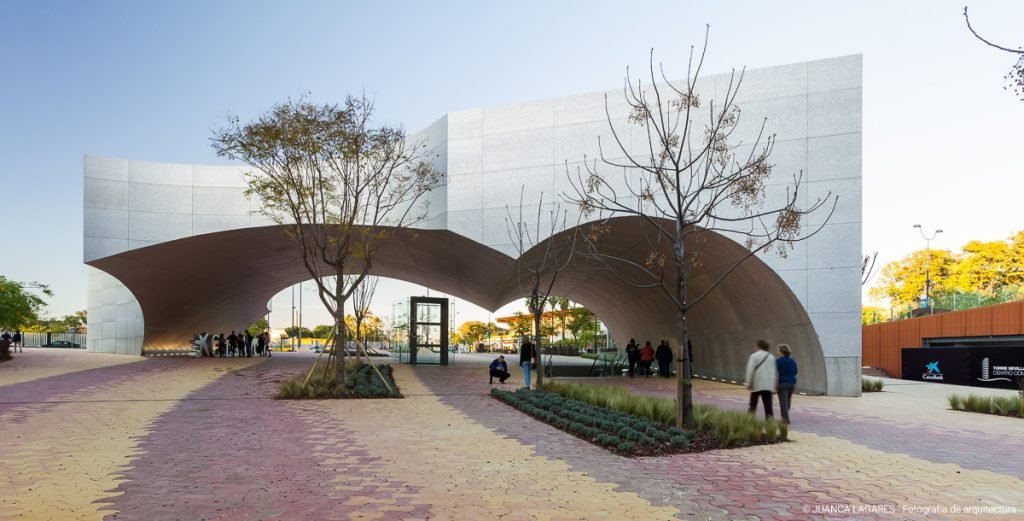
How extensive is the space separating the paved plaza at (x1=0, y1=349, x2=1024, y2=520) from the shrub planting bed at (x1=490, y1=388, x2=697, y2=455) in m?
0.27

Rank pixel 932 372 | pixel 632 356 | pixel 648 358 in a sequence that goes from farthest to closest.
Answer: pixel 932 372
pixel 632 356
pixel 648 358

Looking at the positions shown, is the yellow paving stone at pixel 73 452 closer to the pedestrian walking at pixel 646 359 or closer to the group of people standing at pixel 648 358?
the group of people standing at pixel 648 358

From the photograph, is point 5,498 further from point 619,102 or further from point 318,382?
point 619,102

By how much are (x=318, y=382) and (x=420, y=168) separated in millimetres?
7200

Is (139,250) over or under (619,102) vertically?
under

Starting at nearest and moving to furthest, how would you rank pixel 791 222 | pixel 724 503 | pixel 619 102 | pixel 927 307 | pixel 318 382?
pixel 724 503 → pixel 791 222 → pixel 318 382 → pixel 619 102 → pixel 927 307

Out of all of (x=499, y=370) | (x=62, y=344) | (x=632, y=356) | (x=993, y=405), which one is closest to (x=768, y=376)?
(x=993, y=405)

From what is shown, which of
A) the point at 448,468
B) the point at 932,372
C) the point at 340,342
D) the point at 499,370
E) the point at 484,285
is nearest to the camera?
the point at 448,468

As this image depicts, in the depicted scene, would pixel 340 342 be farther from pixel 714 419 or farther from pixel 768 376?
pixel 768 376

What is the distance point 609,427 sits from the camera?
11.5 metres

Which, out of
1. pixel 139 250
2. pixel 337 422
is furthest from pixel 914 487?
pixel 139 250

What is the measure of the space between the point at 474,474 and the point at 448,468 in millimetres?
447

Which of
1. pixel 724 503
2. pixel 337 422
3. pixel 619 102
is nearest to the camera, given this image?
pixel 724 503

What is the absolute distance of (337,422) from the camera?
42.2ft
